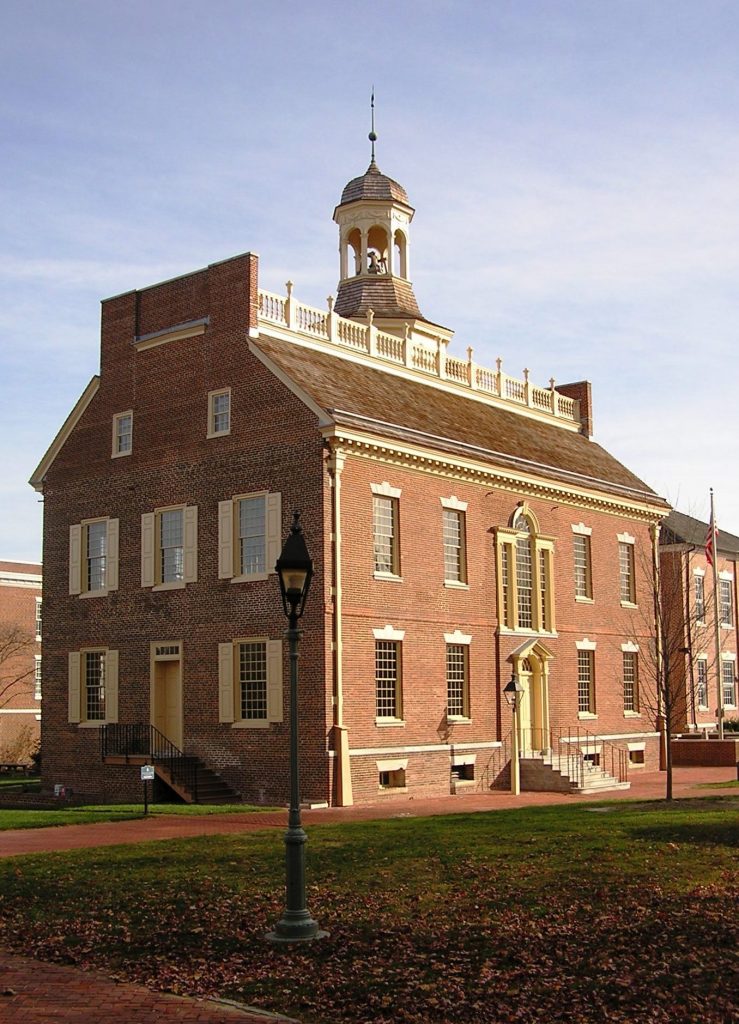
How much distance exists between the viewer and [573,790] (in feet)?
104

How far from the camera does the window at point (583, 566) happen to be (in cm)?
3750

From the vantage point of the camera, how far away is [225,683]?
29125 millimetres

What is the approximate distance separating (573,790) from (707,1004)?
2266cm

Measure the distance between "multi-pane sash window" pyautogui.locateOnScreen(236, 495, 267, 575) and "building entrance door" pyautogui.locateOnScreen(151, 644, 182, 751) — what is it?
3020 mm

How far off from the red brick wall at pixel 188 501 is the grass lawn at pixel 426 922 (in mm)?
10146

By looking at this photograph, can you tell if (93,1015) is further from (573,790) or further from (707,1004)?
(573,790)

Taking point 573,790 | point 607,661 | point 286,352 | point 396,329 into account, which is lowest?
point 573,790

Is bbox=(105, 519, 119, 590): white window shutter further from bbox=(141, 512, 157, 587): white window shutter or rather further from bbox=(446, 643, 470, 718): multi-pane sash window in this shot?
bbox=(446, 643, 470, 718): multi-pane sash window

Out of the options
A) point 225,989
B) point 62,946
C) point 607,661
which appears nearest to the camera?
point 225,989

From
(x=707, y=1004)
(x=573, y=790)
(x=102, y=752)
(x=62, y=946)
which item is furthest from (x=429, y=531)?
(x=707, y=1004)

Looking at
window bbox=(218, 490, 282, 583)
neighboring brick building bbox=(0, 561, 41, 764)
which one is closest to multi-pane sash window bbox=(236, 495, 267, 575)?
window bbox=(218, 490, 282, 583)

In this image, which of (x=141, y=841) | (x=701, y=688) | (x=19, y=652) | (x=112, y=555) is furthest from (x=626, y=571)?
(x=19, y=652)

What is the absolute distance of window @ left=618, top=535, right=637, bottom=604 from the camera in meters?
39.7

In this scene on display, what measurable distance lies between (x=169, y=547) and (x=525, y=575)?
398 inches
